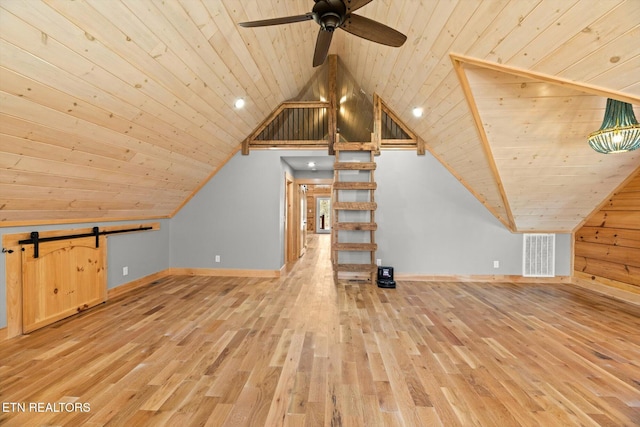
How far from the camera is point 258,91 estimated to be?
3684 millimetres

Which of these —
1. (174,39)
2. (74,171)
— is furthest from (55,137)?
(174,39)

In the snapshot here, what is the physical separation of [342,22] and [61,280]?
369 cm

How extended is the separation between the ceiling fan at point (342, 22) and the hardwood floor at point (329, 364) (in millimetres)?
2371

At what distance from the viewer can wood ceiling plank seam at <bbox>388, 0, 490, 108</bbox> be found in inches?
75.7

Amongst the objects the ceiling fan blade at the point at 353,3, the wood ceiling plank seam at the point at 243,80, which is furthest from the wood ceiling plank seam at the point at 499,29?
the wood ceiling plank seam at the point at 243,80

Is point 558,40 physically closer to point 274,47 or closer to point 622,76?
point 622,76

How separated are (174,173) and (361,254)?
9.99 feet

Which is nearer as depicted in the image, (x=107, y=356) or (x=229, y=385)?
(x=229, y=385)

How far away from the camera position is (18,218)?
2.53 meters

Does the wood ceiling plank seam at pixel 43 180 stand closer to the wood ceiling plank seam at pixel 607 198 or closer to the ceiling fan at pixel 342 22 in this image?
the ceiling fan at pixel 342 22

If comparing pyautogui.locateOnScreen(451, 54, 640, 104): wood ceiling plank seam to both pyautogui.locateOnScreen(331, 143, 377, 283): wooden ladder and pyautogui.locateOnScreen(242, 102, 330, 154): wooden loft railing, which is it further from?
pyautogui.locateOnScreen(242, 102, 330, 154): wooden loft railing

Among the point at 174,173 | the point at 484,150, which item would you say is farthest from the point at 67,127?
the point at 484,150

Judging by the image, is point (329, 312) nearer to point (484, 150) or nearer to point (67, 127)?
point (484, 150)

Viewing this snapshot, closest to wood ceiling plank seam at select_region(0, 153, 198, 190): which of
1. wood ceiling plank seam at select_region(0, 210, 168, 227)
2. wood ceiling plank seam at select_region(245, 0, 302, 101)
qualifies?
wood ceiling plank seam at select_region(0, 210, 168, 227)
